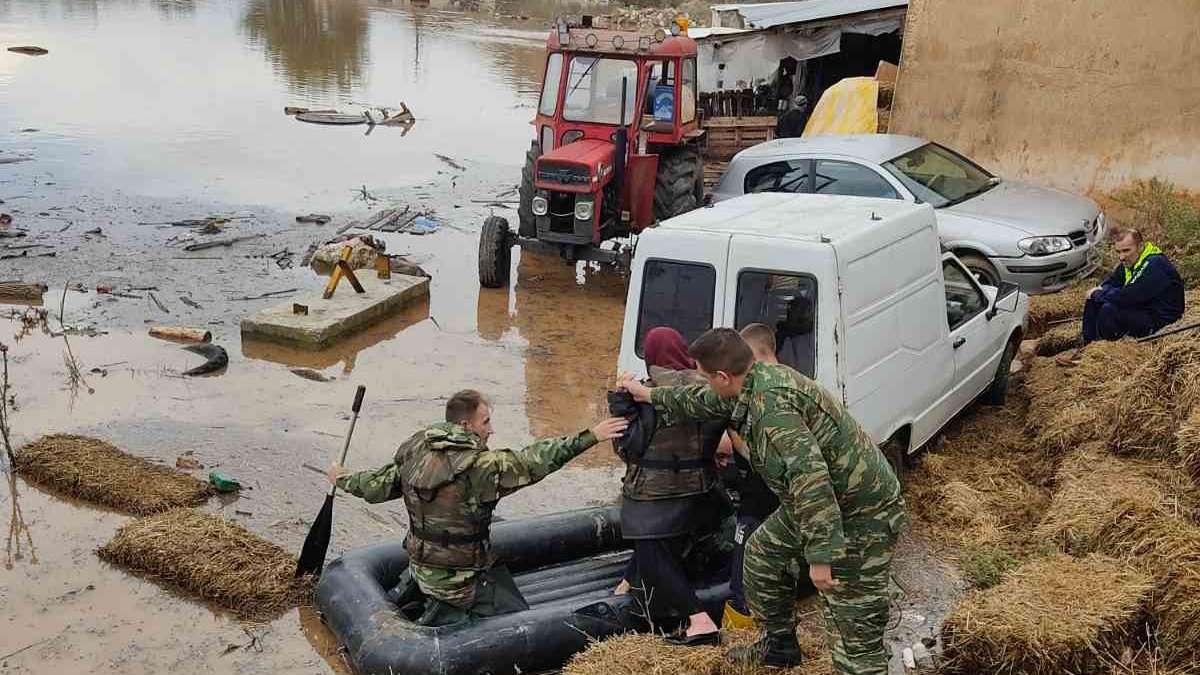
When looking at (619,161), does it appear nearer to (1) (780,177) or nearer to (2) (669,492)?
(1) (780,177)

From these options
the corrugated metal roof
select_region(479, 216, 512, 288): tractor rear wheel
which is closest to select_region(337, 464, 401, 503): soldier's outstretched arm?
select_region(479, 216, 512, 288): tractor rear wheel

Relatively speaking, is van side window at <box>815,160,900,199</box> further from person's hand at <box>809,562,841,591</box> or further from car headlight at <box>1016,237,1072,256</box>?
person's hand at <box>809,562,841,591</box>

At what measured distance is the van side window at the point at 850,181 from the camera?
11906 mm

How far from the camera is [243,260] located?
46.6 ft

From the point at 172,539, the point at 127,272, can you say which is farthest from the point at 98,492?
the point at 127,272

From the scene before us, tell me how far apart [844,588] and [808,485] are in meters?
0.57

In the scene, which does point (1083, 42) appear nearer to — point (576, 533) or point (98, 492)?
point (576, 533)

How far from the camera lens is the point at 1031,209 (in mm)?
12148

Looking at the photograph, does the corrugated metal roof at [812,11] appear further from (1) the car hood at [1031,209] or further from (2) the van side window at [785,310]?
(2) the van side window at [785,310]

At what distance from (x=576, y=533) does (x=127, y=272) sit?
888cm

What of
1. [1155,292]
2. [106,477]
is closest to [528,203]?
[106,477]

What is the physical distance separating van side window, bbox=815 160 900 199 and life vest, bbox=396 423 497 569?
7.45 m

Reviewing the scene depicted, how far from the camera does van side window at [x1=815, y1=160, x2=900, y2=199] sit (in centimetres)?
1191

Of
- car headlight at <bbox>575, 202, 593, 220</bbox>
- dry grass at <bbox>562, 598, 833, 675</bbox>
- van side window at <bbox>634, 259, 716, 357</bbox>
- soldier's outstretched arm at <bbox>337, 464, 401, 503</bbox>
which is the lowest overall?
dry grass at <bbox>562, 598, 833, 675</bbox>
